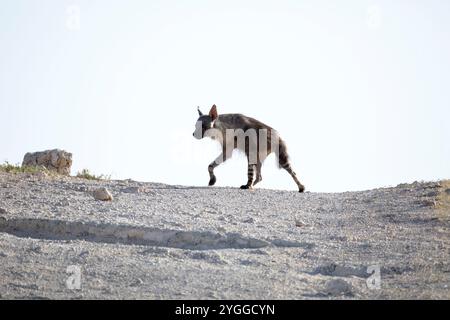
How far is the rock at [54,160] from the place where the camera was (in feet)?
57.3

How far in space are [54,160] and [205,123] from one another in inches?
142

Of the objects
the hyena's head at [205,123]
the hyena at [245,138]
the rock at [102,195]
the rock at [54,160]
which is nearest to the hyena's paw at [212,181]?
the hyena at [245,138]

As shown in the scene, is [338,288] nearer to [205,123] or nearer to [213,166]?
[213,166]

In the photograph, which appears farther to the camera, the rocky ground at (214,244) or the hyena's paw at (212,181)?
the hyena's paw at (212,181)

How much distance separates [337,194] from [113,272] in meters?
8.61

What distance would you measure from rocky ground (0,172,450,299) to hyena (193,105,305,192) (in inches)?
114

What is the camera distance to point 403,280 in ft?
24.1

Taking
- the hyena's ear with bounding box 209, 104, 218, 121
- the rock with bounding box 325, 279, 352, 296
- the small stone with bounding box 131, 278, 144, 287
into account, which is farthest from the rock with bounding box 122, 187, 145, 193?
the rock with bounding box 325, 279, 352, 296

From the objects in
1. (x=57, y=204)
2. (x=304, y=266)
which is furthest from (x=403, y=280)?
(x=57, y=204)

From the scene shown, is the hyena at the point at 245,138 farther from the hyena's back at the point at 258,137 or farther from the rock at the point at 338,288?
the rock at the point at 338,288

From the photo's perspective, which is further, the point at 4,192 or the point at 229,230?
the point at 4,192
